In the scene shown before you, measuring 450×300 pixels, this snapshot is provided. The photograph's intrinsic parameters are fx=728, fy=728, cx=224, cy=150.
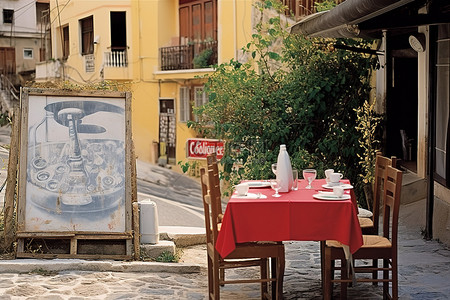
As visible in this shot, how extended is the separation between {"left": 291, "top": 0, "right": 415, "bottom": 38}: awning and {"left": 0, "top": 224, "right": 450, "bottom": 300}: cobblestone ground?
7.98 feet

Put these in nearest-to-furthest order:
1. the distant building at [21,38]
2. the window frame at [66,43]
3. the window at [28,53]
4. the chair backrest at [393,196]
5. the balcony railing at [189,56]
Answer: the chair backrest at [393,196], the balcony railing at [189,56], the window frame at [66,43], the distant building at [21,38], the window at [28,53]

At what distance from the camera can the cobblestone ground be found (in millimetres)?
5977

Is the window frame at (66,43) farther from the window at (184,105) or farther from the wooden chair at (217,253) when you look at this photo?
the wooden chair at (217,253)

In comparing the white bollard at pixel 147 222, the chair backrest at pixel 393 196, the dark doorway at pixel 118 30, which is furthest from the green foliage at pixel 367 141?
the dark doorway at pixel 118 30

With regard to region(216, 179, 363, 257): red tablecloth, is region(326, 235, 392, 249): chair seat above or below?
below

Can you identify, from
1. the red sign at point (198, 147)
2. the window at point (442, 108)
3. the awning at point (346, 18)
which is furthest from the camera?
the red sign at point (198, 147)

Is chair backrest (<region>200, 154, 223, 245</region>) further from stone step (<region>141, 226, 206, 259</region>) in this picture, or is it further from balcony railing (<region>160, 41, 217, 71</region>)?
balcony railing (<region>160, 41, 217, 71</region>)

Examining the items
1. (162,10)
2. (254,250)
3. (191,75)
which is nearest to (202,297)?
(254,250)

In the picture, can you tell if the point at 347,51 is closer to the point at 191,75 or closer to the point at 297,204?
the point at 297,204

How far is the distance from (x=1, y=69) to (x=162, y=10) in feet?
33.9

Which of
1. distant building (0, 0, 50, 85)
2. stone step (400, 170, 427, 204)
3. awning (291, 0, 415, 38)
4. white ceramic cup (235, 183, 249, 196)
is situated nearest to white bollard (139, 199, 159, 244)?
white ceramic cup (235, 183, 249, 196)

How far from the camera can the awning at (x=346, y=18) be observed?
253 inches

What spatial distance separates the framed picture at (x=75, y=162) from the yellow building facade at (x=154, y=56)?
14401 mm

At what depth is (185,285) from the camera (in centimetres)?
652
